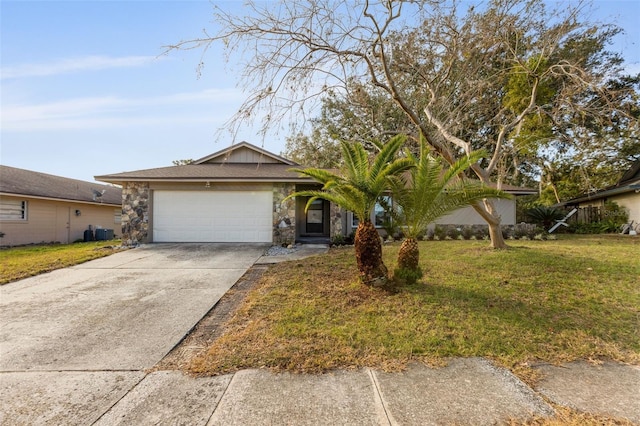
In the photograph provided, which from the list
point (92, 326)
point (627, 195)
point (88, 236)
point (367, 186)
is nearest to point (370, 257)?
point (367, 186)

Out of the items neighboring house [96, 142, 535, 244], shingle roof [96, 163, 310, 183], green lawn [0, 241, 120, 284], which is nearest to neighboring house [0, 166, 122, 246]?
green lawn [0, 241, 120, 284]

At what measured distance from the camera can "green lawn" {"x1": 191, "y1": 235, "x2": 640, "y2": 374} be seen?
12.0 ft

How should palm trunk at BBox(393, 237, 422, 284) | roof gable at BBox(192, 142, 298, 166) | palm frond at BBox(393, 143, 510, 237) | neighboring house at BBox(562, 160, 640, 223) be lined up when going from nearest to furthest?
palm frond at BBox(393, 143, 510, 237) < palm trunk at BBox(393, 237, 422, 284) < roof gable at BBox(192, 142, 298, 166) < neighboring house at BBox(562, 160, 640, 223)

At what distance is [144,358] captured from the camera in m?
3.62

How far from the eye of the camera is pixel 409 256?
5.83m

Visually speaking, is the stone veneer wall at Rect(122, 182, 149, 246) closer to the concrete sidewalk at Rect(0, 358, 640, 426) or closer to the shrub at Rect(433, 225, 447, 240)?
the concrete sidewalk at Rect(0, 358, 640, 426)

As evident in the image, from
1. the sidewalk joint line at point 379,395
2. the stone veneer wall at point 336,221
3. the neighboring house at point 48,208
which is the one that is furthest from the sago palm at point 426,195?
the neighboring house at point 48,208

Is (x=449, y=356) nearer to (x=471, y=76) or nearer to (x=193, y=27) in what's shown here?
(x=193, y=27)

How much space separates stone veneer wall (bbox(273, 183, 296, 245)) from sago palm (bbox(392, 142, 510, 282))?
642cm

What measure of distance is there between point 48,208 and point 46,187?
4.50ft

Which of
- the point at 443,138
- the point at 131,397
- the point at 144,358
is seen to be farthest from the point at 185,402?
the point at 443,138

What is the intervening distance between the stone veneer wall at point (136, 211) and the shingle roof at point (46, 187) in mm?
5821

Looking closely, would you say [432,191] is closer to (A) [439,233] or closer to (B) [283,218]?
(B) [283,218]

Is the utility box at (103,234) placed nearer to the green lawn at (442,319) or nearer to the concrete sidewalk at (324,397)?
the green lawn at (442,319)
